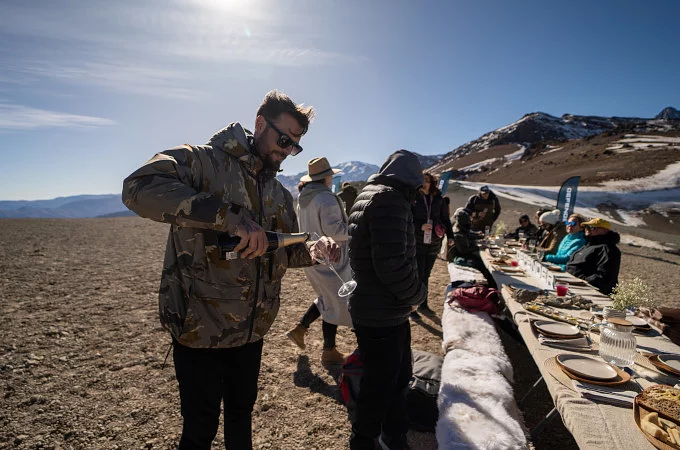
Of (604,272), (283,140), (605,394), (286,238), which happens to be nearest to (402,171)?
(283,140)

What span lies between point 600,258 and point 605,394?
3.95 m

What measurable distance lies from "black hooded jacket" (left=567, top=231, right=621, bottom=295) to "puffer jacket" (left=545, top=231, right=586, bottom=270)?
68 cm

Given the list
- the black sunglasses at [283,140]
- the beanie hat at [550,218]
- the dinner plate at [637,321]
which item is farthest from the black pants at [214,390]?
the beanie hat at [550,218]

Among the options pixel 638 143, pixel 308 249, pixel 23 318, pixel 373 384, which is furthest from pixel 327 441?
pixel 638 143

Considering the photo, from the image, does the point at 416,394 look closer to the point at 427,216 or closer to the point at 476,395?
the point at 476,395

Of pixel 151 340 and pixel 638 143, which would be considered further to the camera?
pixel 638 143

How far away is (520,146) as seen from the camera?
88188mm

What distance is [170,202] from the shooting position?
51.6 inches

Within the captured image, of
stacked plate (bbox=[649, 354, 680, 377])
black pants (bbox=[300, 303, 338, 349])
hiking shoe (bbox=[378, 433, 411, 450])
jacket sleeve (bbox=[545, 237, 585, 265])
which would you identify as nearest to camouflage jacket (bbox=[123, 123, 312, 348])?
hiking shoe (bbox=[378, 433, 411, 450])

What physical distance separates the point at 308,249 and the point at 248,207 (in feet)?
1.59

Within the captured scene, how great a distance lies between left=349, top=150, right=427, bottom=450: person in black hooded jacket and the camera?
7.57 ft

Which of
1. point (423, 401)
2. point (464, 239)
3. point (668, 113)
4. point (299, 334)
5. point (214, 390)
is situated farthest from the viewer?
point (668, 113)

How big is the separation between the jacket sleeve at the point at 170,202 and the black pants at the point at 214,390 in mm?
741

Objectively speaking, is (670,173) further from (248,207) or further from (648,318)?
(248,207)
